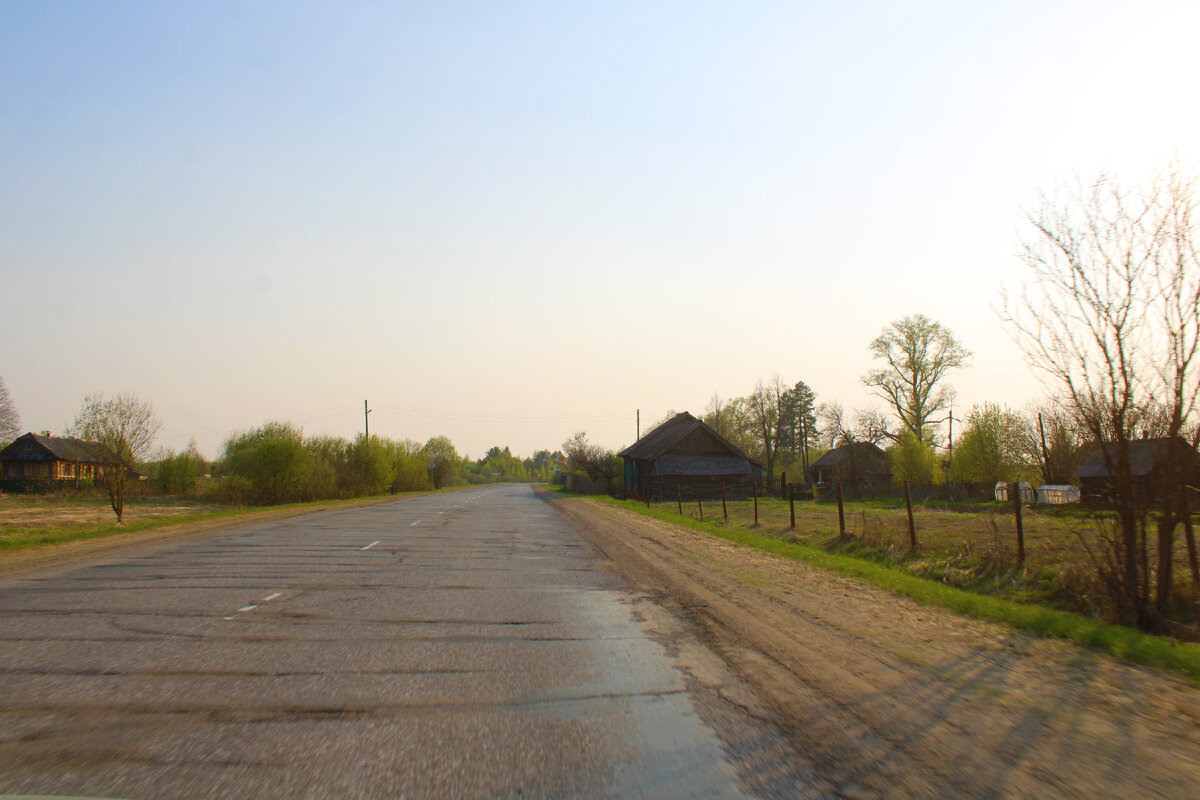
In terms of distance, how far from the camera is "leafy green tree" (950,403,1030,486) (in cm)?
4816

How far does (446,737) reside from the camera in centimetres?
466

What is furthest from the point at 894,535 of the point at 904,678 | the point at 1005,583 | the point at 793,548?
the point at 904,678

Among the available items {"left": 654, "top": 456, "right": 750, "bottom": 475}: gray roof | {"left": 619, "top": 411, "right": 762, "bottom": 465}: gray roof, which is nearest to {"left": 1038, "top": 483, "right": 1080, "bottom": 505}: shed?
{"left": 654, "top": 456, "right": 750, "bottom": 475}: gray roof

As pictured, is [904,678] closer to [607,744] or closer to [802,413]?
[607,744]

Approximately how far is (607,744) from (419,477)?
84616 mm

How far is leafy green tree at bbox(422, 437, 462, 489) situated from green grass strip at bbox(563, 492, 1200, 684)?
94746 mm

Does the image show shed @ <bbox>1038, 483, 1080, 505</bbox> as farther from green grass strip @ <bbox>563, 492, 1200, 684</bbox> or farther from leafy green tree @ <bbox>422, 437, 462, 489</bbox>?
leafy green tree @ <bbox>422, 437, 462, 489</bbox>

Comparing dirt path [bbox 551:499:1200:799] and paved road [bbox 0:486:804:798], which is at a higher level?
paved road [bbox 0:486:804:798]

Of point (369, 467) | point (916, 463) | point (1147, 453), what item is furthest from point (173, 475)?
point (1147, 453)

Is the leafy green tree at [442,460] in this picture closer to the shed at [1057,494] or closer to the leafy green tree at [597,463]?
the leafy green tree at [597,463]

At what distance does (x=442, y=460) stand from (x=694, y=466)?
71.0 m

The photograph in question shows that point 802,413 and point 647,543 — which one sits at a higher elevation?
point 802,413

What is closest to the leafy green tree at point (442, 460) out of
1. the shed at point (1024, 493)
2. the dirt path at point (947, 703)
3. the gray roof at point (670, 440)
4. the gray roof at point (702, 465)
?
the gray roof at point (670, 440)

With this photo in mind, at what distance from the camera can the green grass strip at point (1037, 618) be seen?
7328 millimetres
